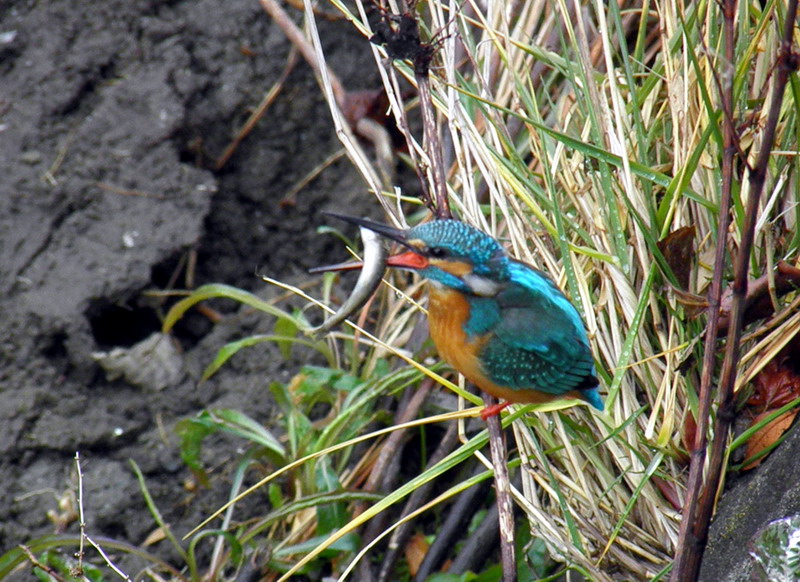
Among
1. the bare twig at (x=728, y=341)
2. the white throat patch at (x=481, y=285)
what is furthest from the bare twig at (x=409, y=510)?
the bare twig at (x=728, y=341)

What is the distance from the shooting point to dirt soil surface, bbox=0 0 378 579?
10.3 ft

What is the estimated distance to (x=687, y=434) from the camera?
2307 millimetres

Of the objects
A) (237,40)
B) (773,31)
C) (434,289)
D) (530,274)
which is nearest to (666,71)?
(773,31)

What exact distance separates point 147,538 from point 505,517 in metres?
1.45

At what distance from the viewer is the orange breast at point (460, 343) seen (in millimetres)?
2320

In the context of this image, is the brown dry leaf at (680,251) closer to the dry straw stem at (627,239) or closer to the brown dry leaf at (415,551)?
the dry straw stem at (627,239)

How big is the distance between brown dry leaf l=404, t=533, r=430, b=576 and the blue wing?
0.88 meters

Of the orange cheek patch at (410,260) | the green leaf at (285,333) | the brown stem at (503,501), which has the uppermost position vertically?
the orange cheek patch at (410,260)

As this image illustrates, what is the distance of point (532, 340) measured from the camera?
2336 mm

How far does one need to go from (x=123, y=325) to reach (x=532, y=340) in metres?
1.82

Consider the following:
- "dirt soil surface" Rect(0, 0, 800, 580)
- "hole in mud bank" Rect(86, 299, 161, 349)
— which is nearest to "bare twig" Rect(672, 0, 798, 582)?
"dirt soil surface" Rect(0, 0, 800, 580)

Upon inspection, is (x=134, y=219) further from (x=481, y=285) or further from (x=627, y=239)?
(x=627, y=239)

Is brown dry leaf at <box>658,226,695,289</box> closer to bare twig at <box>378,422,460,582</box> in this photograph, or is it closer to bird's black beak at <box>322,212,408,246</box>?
bird's black beak at <box>322,212,408,246</box>

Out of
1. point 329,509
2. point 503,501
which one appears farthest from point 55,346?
point 503,501
